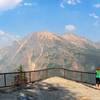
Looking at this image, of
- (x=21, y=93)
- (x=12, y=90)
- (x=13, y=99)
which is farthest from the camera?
(x=12, y=90)

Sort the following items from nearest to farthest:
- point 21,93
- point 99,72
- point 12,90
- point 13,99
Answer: point 13,99 → point 21,93 → point 12,90 → point 99,72

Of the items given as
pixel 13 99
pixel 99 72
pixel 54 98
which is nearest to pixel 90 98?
pixel 54 98

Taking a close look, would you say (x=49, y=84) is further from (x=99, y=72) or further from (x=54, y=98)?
(x=99, y=72)

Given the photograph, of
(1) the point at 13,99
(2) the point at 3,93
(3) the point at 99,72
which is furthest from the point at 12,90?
(3) the point at 99,72

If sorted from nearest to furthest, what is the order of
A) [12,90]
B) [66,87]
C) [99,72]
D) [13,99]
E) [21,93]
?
[13,99] < [21,93] < [12,90] < [66,87] < [99,72]

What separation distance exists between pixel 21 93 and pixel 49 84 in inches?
188

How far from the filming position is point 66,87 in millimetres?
23484

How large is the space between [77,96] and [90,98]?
3.06ft

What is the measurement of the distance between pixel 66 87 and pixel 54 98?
4031 mm

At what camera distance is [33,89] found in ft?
68.8

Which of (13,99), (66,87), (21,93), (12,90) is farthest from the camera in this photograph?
(66,87)

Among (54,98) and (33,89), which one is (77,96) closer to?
(54,98)

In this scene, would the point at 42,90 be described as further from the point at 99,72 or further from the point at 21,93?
the point at 99,72

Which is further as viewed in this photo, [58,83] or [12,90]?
[58,83]
